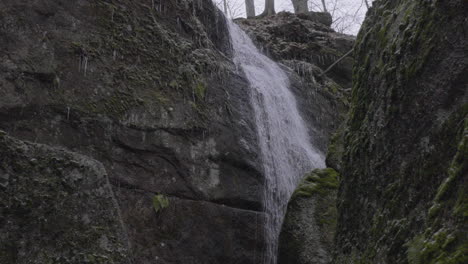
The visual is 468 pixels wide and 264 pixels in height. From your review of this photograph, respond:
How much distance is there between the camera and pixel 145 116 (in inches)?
244

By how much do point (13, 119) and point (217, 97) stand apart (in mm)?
3120

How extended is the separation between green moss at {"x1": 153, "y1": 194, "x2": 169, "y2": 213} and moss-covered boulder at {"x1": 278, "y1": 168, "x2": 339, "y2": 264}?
1555 mm

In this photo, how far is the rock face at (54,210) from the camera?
232 centimetres

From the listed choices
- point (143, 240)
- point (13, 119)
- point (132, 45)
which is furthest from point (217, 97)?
point (13, 119)

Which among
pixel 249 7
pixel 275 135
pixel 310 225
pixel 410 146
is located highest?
pixel 249 7

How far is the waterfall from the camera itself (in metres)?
7.09

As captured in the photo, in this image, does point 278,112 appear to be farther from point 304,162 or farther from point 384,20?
point 384,20

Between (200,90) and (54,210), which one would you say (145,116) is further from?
(54,210)

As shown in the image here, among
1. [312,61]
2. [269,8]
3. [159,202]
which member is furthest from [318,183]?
[269,8]

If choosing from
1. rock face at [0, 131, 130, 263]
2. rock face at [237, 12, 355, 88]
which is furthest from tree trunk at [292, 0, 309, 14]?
rock face at [0, 131, 130, 263]

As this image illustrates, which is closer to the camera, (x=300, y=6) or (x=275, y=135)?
(x=275, y=135)

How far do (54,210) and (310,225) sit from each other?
11.0ft

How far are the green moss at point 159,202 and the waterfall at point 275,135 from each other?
1.68 metres

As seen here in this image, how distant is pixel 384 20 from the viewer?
3.77 metres
